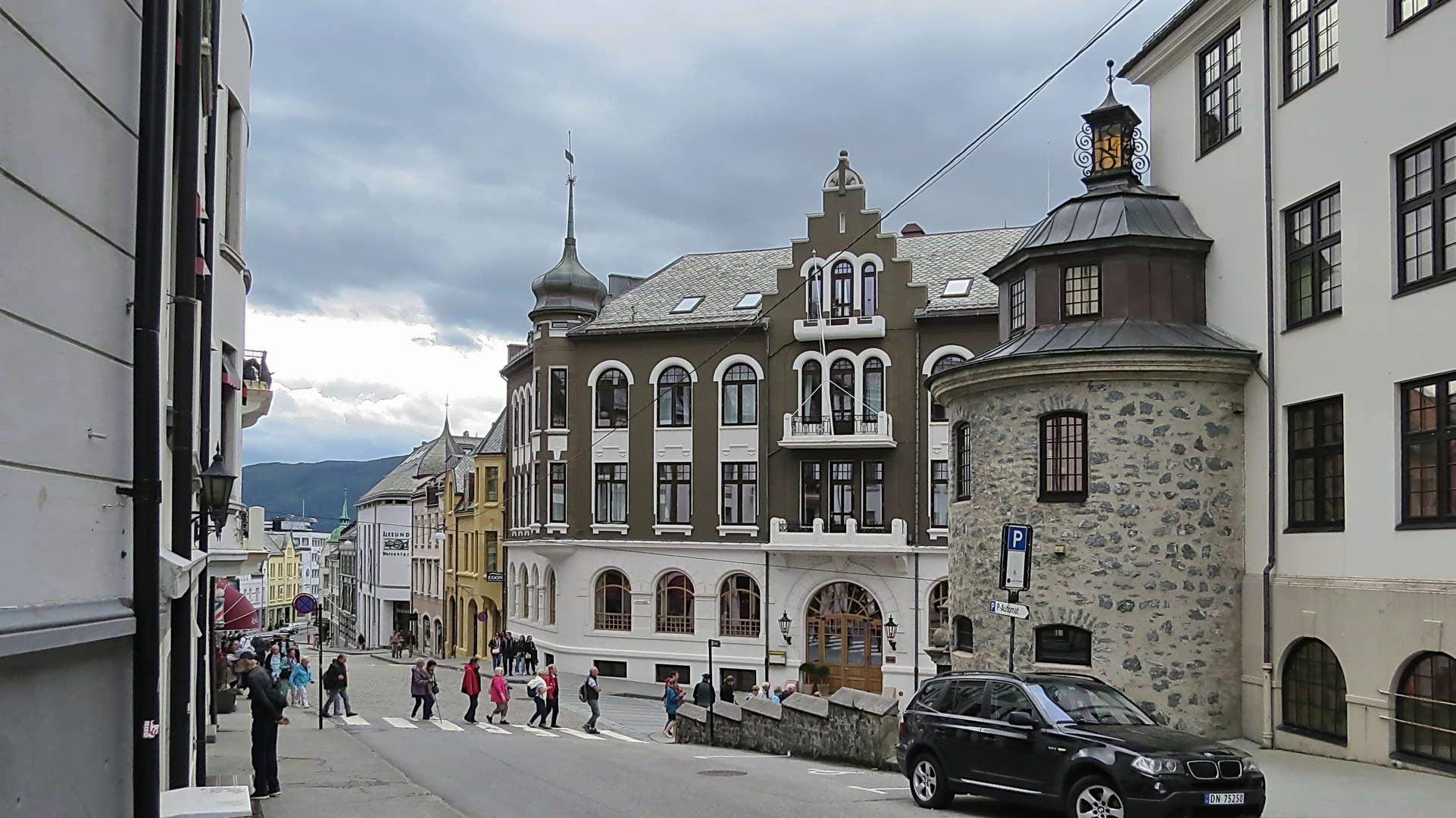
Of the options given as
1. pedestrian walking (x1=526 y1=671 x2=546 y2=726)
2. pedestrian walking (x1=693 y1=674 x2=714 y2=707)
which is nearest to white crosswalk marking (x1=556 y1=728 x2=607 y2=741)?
pedestrian walking (x1=526 y1=671 x2=546 y2=726)

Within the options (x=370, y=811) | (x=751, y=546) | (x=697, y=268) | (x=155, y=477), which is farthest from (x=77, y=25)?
(x=697, y=268)

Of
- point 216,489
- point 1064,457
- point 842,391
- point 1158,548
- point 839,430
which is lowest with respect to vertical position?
point 1158,548

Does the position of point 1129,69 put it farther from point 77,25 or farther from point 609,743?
point 77,25

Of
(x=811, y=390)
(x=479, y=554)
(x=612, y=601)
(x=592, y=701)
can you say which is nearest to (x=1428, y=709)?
(x=592, y=701)

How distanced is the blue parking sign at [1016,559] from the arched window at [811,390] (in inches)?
996

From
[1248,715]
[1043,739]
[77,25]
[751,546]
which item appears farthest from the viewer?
→ [751,546]

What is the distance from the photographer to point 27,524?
22.1ft

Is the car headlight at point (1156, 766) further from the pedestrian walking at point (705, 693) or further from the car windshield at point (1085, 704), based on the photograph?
the pedestrian walking at point (705, 693)

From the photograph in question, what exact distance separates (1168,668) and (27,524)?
1702 centimetres

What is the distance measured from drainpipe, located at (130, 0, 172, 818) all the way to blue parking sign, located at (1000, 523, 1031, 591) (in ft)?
34.8

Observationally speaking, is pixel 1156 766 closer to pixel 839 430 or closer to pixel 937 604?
pixel 937 604

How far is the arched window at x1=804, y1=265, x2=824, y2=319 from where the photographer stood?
4203 centimetres

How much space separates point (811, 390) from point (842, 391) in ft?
3.23

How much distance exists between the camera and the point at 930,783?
48.3 ft
